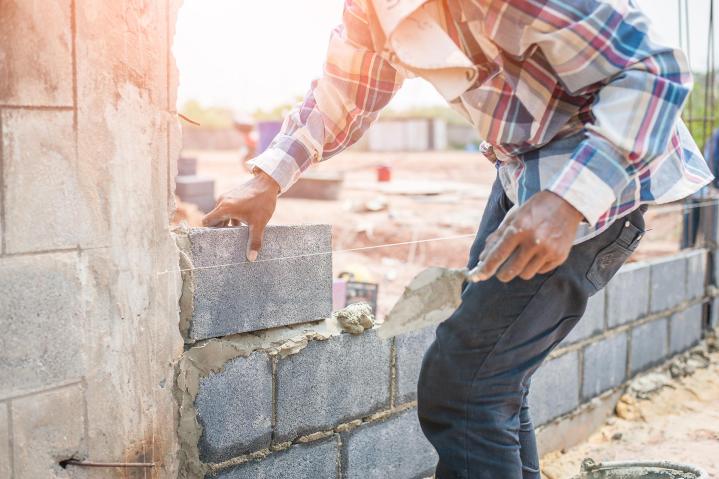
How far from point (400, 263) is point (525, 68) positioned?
4.88m

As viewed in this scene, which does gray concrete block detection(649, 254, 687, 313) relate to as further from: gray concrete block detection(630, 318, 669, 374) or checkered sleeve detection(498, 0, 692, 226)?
checkered sleeve detection(498, 0, 692, 226)

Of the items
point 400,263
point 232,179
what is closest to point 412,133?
point 232,179

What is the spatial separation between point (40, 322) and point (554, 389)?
7.74ft

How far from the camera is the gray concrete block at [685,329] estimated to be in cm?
444

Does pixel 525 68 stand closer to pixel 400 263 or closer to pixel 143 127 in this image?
pixel 143 127

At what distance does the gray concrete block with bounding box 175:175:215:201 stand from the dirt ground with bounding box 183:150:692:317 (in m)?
0.92

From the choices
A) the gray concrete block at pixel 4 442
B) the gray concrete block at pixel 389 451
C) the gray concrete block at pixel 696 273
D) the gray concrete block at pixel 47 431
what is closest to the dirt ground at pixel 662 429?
the gray concrete block at pixel 696 273

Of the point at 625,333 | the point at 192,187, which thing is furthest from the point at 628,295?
the point at 192,187

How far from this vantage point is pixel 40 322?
170 cm

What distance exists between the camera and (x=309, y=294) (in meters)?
2.33

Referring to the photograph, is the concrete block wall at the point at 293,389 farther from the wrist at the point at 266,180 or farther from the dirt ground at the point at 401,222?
the dirt ground at the point at 401,222

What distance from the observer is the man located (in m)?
1.47

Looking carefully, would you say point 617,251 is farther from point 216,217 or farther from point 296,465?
point 296,465

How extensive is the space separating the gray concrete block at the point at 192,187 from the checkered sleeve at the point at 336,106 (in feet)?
20.9
